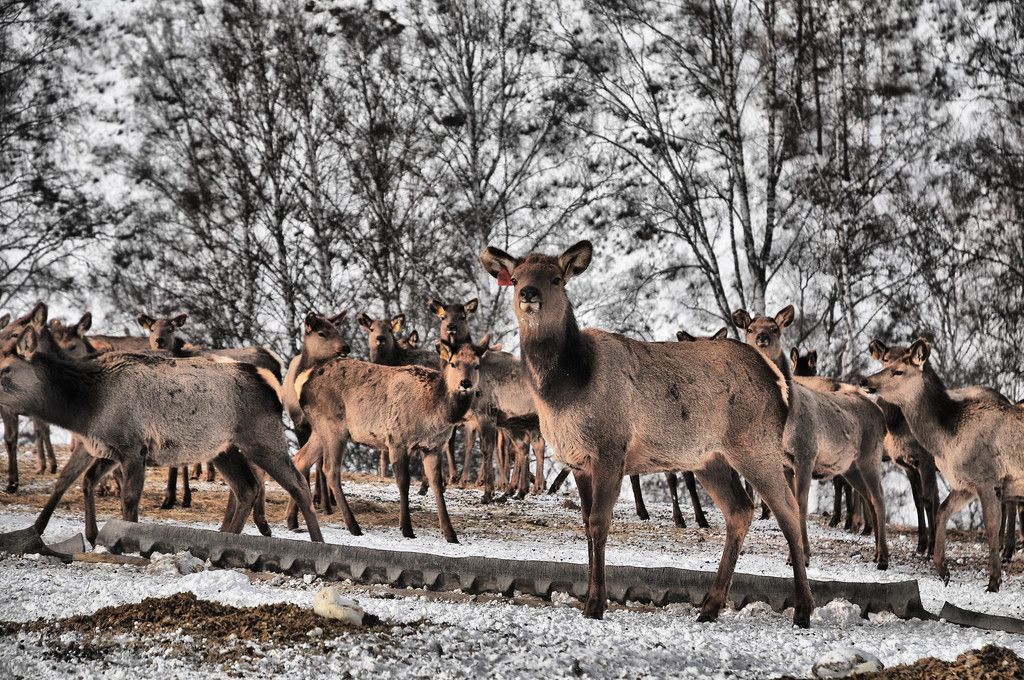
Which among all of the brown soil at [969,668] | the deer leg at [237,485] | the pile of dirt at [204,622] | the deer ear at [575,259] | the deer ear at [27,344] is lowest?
the brown soil at [969,668]

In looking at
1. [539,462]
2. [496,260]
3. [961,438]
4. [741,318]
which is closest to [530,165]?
[539,462]

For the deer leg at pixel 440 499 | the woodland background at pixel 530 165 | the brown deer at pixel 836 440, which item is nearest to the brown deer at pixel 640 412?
the brown deer at pixel 836 440

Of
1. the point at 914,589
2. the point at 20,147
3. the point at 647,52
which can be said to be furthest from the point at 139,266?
the point at 914,589

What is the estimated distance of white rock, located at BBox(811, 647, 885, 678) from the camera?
5.53 m

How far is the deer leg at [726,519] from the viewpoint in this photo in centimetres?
688

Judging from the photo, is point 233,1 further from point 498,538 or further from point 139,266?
point 498,538

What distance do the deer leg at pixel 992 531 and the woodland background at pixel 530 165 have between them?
8579 millimetres

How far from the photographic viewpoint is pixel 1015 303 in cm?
1977

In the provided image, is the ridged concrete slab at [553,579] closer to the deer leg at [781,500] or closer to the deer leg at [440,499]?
the deer leg at [781,500]

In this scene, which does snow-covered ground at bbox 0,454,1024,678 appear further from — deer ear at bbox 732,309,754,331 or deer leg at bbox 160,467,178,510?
deer ear at bbox 732,309,754,331

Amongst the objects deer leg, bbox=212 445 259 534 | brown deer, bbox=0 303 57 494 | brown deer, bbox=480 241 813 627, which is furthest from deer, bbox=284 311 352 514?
brown deer, bbox=480 241 813 627

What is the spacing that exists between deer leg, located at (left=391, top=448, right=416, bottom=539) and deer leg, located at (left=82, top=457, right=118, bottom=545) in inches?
122

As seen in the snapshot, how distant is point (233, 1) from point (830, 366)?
→ 15.1 metres

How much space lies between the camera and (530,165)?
22.2 metres
